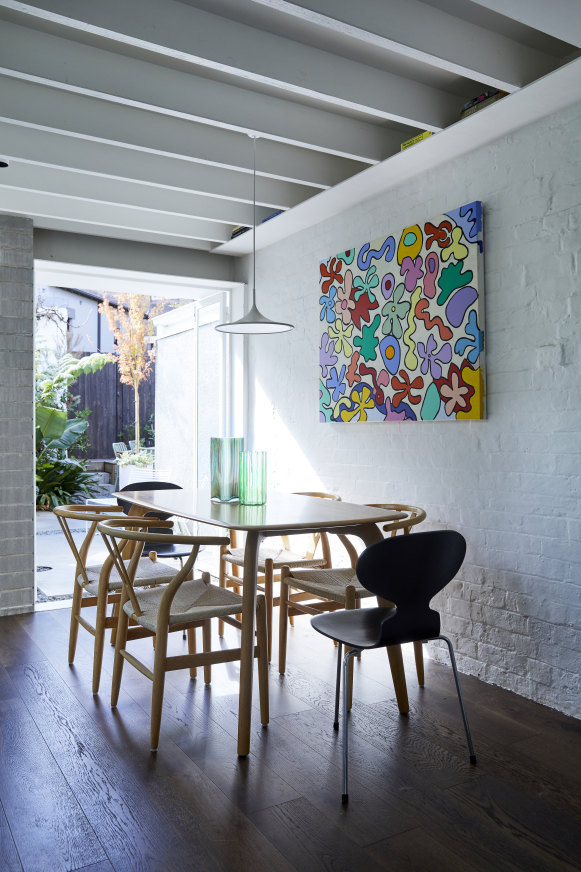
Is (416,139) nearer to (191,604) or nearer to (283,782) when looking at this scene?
(191,604)

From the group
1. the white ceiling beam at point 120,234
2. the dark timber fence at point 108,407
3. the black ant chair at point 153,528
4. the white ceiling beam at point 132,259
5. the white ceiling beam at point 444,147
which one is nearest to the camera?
the white ceiling beam at point 444,147

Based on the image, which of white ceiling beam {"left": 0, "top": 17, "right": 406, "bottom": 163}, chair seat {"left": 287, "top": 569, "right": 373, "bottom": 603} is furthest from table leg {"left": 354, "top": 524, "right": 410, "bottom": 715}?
white ceiling beam {"left": 0, "top": 17, "right": 406, "bottom": 163}

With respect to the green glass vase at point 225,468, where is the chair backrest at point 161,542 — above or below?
below

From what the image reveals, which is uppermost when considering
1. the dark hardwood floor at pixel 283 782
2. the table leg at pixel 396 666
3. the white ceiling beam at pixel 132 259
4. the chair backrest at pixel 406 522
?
the white ceiling beam at pixel 132 259

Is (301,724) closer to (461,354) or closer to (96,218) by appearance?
(461,354)

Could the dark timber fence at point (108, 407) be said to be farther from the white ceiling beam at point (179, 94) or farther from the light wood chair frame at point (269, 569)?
the white ceiling beam at point (179, 94)

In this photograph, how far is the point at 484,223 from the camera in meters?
3.28

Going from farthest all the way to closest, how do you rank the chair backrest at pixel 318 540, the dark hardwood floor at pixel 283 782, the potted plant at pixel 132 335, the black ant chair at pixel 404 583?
the potted plant at pixel 132 335, the chair backrest at pixel 318 540, the black ant chair at pixel 404 583, the dark hardwood floor at pixel 283 782

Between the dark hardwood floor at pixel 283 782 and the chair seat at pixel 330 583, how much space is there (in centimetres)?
45

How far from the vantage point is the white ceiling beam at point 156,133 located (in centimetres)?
322

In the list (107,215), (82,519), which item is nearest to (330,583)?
(82,519)

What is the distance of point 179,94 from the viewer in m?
3.12

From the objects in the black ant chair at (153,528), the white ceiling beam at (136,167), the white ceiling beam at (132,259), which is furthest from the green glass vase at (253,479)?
the white ceiling beam at (132,259)

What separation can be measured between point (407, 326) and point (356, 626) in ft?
5.79
